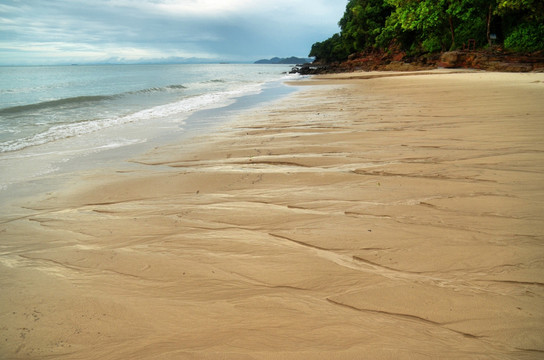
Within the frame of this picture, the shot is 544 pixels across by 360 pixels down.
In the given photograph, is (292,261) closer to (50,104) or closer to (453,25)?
(50,104)

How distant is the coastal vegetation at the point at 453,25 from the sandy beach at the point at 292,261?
83.8ft

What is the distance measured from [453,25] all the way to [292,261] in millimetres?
37113

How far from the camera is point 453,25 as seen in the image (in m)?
30.1

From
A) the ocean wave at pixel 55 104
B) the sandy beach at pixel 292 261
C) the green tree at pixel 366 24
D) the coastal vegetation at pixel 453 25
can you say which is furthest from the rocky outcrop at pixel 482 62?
the ocean wave at pixel 55 104

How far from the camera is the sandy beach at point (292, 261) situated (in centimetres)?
140

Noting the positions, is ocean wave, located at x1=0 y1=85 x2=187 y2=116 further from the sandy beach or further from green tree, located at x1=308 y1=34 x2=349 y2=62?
green tree, located at x1=308 y1=34 x2=349 y2=62

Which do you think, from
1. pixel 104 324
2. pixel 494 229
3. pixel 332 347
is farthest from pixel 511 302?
pixel 104 324

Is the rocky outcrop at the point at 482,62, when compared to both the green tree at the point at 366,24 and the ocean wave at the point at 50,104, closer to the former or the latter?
the green tree at the point at 366,24

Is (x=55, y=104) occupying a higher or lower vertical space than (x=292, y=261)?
higher

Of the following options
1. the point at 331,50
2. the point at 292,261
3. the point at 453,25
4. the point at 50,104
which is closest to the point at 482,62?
the point at 453,25

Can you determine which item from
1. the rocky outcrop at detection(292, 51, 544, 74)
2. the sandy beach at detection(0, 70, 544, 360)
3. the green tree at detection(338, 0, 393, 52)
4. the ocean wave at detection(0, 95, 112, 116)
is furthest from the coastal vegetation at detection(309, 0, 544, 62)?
the ocean wave at detection(0, 95, 112, 116)

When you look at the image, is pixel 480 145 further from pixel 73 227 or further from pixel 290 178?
pixel 73 227

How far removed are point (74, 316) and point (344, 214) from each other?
1.99m

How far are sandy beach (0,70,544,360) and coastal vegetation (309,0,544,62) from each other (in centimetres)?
2553
